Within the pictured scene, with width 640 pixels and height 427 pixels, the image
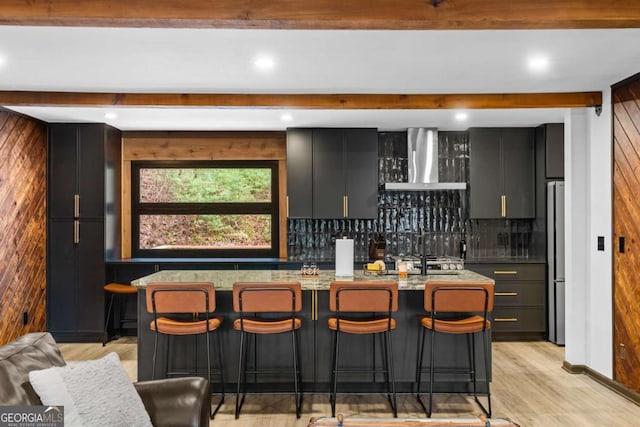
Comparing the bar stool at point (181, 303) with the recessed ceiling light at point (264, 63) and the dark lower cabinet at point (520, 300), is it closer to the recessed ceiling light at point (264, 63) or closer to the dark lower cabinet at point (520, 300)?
the recessed ceiling light at point (264, 63)

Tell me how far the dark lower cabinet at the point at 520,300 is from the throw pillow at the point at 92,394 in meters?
4.60

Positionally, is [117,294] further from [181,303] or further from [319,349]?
[319,349]

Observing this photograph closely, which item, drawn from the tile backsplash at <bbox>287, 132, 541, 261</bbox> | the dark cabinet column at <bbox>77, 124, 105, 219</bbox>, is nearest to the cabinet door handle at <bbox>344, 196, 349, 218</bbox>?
the tile backsplash at <bbox>287, 132, 541, 261</bbox>

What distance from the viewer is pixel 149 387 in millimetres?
2312

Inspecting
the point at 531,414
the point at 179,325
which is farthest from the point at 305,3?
the point at 531,414

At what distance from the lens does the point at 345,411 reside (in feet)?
12.0

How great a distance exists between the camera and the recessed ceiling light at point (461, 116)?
531 cm

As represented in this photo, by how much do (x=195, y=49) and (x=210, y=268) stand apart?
3254 mm

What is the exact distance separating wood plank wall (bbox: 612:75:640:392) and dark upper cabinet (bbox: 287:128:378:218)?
106 inches

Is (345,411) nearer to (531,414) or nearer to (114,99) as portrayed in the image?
(531,414)

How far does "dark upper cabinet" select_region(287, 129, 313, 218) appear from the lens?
6078 mm

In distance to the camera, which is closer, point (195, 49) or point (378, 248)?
point (195, 49)

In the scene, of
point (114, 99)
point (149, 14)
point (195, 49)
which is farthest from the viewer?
point (114, 99)

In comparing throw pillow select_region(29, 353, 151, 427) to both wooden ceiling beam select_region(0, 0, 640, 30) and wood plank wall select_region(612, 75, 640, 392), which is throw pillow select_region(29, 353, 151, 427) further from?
wood plank wall select_region(612, 75, 640, 392)
